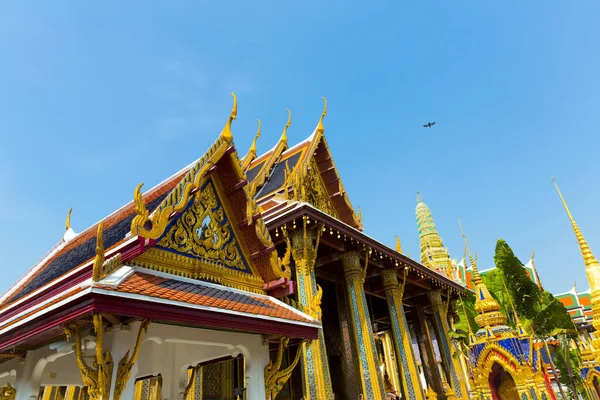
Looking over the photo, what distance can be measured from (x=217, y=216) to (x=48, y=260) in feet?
12.5

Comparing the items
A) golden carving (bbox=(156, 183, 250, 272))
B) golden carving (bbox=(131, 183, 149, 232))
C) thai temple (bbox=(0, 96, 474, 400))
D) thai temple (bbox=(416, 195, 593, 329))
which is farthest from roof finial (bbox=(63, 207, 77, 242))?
thai temple (bbox=(416, 195, 593, 329))

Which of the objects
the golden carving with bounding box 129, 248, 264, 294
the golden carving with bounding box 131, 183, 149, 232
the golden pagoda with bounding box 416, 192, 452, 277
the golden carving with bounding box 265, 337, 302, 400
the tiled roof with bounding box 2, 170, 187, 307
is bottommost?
the golden carving with bounding box 265, 337, 302, 400

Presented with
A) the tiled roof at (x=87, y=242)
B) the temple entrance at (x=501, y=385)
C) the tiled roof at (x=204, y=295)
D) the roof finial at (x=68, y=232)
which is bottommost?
the temple entrance at (x=501, y=385)

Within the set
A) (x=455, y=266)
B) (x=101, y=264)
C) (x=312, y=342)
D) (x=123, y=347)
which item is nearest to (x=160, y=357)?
(x=123, y=347)

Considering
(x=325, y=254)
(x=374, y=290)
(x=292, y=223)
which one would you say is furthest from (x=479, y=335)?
(x=374, y=290)

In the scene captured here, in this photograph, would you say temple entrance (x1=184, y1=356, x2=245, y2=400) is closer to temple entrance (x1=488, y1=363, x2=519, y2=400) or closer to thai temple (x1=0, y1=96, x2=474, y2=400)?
thai temple (x1=0, y1=96, x2=474, y2=400)

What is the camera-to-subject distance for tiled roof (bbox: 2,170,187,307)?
4.41 meters

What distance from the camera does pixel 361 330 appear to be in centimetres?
897

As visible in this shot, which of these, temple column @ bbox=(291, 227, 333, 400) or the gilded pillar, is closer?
temple column @ bbox=(291, 227, 333, 400)

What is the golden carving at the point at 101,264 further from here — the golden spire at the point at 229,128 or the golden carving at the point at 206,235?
the golden spire at the point at 229,128

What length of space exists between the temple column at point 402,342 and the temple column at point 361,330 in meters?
1.55

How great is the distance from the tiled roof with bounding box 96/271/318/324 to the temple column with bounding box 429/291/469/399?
37.0 feet

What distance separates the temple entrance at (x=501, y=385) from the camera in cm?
611

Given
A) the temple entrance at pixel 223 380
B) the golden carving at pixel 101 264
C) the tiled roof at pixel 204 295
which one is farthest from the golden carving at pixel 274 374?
the temple entrance at pixel 223 380
